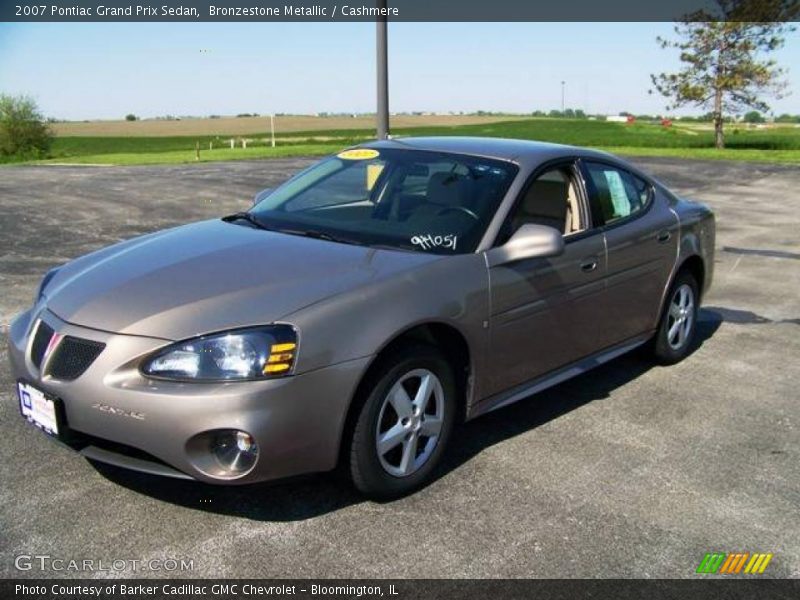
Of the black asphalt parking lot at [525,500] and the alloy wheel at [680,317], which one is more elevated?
the alloy wheel at [680,317]

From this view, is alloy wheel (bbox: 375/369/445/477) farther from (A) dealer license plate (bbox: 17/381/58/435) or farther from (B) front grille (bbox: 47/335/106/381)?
(A) dealer license plate (bbox: 17/381/58/435)

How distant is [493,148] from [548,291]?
0.98m

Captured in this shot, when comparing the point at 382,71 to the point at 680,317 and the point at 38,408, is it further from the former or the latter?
the point at 38,408

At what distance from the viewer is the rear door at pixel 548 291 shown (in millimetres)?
3928

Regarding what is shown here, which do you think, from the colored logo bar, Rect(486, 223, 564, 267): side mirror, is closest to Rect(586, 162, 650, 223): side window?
Rect(486, 223, 564, 267): side mirror

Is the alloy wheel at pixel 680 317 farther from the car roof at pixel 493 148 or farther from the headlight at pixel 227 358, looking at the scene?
the headlight at pixel 227 358

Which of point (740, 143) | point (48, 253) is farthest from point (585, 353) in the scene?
point (740, 143)

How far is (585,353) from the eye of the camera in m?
4.61

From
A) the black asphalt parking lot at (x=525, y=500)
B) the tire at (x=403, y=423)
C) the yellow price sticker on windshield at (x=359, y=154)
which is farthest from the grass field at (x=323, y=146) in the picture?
the tire at (x=403, y=423)

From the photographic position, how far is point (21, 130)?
6050 cm

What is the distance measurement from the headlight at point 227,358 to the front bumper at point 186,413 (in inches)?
1.4

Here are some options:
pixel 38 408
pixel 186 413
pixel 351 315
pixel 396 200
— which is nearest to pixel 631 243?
pixel 396 200

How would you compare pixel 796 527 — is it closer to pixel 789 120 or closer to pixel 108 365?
pixel 108 365

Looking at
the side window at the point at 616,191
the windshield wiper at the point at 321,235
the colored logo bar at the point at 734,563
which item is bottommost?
the colored logo bar at the point at 734,563
